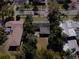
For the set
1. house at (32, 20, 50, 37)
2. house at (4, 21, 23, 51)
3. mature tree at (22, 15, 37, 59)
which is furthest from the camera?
house at (32, 20, 50, 37)

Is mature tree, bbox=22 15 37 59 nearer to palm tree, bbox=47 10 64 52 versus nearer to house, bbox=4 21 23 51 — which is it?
house, bbox=4 21 23 51

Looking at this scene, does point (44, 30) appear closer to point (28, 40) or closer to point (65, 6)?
point (28, 40)

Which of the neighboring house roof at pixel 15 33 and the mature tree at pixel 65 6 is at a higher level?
the mature tree at pixel 65 6

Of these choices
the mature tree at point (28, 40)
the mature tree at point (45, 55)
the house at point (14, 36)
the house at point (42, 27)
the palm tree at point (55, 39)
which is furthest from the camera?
the house at point (42, 27)

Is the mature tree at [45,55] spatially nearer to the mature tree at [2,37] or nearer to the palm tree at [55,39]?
the palm tree at [55,39]

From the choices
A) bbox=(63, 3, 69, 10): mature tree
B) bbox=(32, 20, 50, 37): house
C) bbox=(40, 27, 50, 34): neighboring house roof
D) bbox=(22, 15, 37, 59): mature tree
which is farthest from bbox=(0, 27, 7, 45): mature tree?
bbox=(63, 3, 69, 10): mature tree

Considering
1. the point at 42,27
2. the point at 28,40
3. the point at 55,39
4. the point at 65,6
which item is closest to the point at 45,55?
the point at 55,39

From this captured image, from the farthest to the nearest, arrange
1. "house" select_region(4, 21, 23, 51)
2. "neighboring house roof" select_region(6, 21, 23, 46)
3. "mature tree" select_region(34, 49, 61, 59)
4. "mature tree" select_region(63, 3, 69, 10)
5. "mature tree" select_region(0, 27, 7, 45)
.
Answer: "mature tree" select_region(63, 3, 69, 10) < "mature tree" select_region(0, 27, 7, 45) < "neighboring house roof" select_region(6, 21, 23, 46) < "house" select_region(4, 21, 23, 51) < "mature tree" select_region(34, 49, 61, 59)

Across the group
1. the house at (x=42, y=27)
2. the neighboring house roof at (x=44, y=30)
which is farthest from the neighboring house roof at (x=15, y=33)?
the neighboring house roof at (x=44, y=30)
